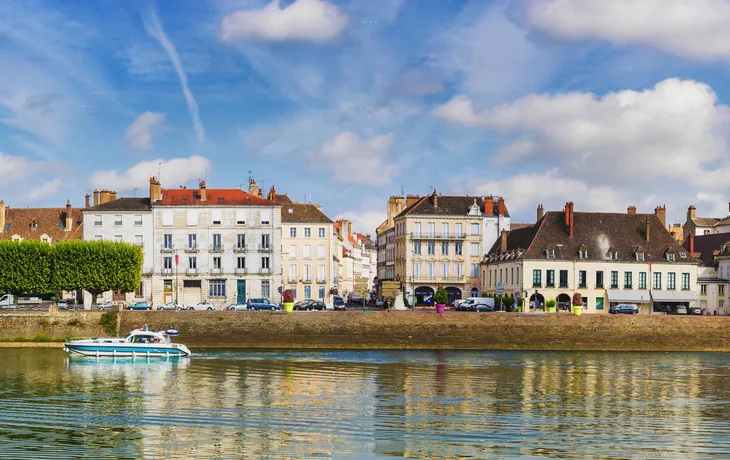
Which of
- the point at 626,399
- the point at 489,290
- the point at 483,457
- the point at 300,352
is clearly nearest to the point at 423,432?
the point at 483,457

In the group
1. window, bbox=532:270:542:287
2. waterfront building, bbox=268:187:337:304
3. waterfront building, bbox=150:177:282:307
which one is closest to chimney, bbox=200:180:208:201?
waterfront building, bbox=150:177:282:307

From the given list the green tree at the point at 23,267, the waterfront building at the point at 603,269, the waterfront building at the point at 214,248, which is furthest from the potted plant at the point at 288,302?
Result: the waterfront building at the point at 603,269

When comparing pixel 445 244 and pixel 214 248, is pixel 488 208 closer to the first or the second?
pixel 445 244

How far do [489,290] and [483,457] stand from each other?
65.1 metres

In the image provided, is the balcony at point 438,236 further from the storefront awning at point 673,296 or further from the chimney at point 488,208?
the storefront awning at point 673,296

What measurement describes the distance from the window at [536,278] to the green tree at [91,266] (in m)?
31.8

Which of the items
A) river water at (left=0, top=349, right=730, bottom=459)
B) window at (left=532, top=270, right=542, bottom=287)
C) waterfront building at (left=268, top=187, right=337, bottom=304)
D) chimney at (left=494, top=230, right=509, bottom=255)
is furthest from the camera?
waterfront building at (left=268, top=187, right=337, bottom=304)

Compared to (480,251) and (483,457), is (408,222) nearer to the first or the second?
(480,251)

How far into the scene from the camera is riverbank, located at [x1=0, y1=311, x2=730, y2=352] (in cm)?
6103

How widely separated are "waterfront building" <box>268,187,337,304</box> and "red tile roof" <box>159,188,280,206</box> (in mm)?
6299

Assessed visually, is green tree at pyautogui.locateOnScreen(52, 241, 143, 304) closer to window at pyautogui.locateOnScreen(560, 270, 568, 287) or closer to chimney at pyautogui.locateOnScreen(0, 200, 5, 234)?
chimney at pyautogui.locateOnScreen(0, 200, 5, 234)

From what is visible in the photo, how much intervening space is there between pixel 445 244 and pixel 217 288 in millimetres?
22182

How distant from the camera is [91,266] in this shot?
237 ft

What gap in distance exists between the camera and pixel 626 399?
37844 millimetres
